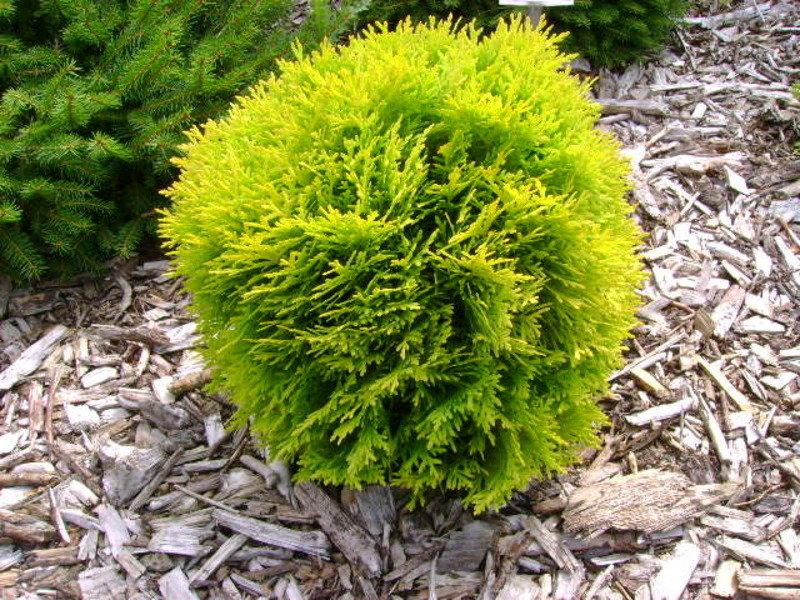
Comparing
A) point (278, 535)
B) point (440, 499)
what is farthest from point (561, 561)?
point (278, 535)

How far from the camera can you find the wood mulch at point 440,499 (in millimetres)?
2684

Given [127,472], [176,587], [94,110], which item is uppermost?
[94,110]

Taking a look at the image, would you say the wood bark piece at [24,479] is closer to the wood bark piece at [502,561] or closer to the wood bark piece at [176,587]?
the wood bark piece at [176,587]

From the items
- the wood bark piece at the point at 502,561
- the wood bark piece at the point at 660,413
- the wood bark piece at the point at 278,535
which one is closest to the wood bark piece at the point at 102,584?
the wood bark piece at the point at 278,535

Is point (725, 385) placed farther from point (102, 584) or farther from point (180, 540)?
point (102, 584)

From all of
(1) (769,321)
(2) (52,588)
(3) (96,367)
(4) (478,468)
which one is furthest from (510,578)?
(3) (96,367)

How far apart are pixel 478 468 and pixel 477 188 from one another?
3.15 feet

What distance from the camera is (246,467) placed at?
3.02 m

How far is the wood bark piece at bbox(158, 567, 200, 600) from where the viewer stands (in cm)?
265

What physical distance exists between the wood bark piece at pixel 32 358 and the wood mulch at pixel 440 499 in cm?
1

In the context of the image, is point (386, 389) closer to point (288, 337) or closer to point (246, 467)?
point (288, 337)

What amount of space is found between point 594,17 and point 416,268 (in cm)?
309

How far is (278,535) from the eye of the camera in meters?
2.78

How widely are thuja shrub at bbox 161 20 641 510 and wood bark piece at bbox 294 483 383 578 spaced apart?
0.37 metres
